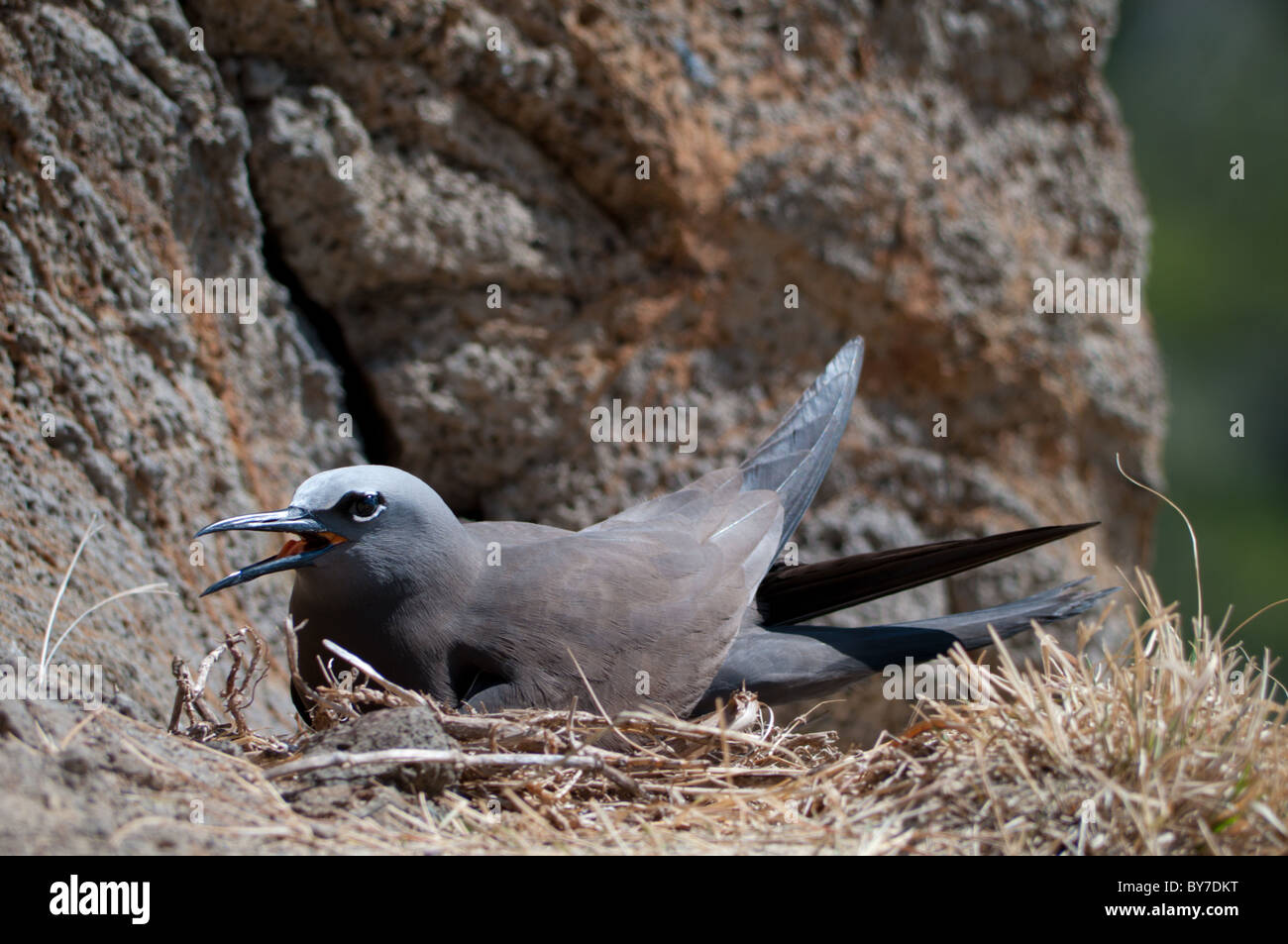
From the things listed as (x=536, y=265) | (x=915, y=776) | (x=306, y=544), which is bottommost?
(x=915, y=776)

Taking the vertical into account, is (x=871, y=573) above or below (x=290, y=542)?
below

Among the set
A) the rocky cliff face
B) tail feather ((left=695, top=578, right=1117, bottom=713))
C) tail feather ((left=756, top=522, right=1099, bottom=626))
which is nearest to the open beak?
the rocky cliff face

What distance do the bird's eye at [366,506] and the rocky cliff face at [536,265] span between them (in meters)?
0.75

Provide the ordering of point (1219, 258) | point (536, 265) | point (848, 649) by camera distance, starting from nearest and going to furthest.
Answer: point (848, 649), point (536, 265), point (1219, 258)

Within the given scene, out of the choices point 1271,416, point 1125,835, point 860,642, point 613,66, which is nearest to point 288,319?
point 613,66

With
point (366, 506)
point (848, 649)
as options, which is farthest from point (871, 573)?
point (366, 506)

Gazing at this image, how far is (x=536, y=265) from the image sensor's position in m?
3.97

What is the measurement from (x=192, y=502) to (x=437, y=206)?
1224 millimetres

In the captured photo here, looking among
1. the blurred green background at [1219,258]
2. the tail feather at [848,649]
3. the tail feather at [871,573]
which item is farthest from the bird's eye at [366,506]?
the blurred green background at [1219,258]

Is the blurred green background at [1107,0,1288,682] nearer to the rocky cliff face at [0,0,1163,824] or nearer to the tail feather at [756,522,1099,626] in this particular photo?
the rocky cliff face at [0,0,1163,824]

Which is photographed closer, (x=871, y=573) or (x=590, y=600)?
(x=590, y=600)

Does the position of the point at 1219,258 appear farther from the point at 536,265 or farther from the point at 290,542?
the point at 290,542

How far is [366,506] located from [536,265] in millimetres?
1540

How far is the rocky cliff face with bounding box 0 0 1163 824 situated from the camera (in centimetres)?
313
